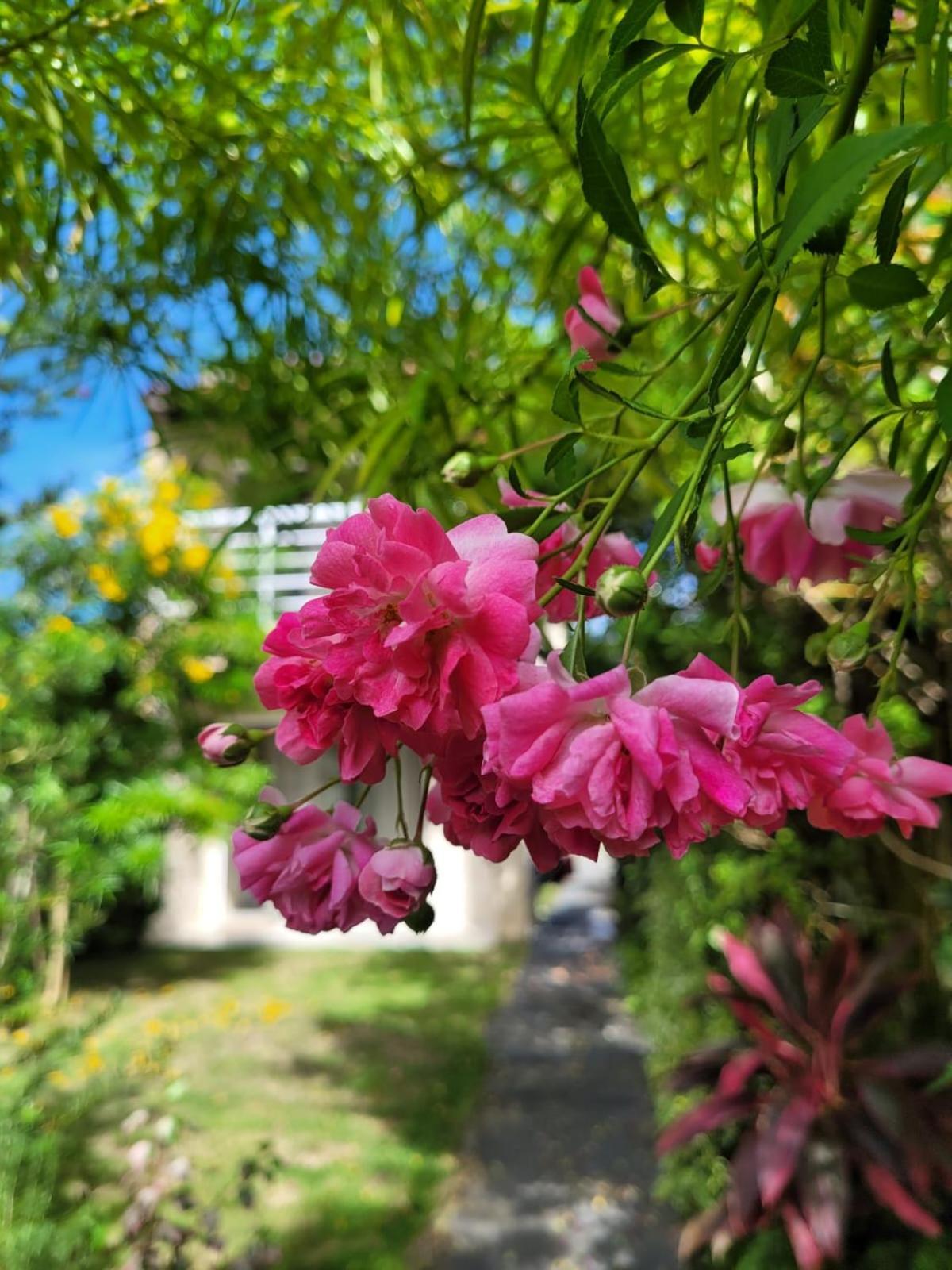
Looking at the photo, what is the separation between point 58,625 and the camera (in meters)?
3.49

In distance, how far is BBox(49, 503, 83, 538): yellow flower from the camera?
342 cm

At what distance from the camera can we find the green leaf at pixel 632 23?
0.31m

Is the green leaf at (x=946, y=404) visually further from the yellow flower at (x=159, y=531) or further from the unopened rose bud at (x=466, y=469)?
the yellow flower at (x=159, y=531)

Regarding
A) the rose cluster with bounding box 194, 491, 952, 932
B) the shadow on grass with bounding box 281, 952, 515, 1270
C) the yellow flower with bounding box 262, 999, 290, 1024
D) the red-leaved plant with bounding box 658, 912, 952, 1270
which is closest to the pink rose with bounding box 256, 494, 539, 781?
the rose cluster with bounding box 194, 491, 952, 932

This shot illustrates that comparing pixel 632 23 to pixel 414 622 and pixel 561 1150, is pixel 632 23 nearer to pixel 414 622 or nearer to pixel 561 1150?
pixel 414 622

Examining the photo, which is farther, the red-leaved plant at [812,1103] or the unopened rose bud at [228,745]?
the red-leaved plant at [812,1103]

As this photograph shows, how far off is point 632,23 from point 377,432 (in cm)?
40

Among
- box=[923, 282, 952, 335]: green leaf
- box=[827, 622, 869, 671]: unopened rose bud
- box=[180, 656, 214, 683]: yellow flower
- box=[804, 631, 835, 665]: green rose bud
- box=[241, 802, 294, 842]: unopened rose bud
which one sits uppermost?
box=[180, 656, 214, 683]: yellow flower

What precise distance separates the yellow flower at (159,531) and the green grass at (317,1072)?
1.73 meters

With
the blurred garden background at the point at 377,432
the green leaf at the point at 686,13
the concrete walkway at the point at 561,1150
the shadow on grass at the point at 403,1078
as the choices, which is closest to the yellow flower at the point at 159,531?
the blurred garden background at the point at 377,432

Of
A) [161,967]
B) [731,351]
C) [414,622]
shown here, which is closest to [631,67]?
[731,351]

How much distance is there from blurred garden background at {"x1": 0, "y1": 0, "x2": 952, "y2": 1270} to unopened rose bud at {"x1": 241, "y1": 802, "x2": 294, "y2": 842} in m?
0.16

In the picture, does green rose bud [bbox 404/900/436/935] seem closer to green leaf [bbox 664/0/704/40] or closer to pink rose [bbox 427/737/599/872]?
pink rose [bbox 427/737/599/872]

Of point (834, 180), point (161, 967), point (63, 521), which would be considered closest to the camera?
point (834, 180)
